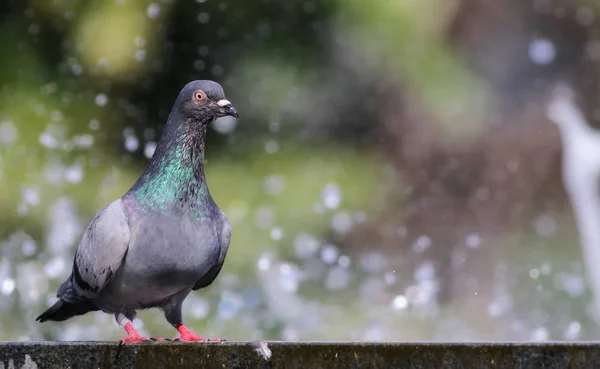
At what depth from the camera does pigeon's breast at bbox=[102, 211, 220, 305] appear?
3021mm

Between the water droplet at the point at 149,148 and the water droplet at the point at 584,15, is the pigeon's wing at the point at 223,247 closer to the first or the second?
the water droplet at the point at 149,148

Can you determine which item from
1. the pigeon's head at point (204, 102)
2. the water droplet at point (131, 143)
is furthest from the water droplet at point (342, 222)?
the pigeon's head at point (204, 102)

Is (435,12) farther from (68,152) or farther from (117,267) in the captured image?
(117,267)

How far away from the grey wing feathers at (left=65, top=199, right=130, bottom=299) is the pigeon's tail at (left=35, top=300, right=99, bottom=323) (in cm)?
19

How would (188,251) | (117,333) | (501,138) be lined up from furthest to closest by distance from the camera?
1. (501,138)
2. (117,333)
3. (188,251)

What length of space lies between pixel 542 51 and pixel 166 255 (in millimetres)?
7197

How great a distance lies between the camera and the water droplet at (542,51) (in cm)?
943

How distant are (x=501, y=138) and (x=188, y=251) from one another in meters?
6.69

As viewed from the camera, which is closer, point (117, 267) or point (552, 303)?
point (117, 267)

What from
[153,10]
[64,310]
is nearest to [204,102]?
[64,310]

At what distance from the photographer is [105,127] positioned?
7.74m

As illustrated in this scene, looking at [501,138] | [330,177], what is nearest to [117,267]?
[330,177]

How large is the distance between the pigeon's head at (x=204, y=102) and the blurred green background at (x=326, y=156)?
3.99m

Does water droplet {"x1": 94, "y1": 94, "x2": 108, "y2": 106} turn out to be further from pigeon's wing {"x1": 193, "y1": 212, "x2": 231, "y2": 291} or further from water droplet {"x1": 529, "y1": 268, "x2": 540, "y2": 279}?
pigeon's wing {"x1": 193, "y1": 212, "x2": 231, "y2": 291}
